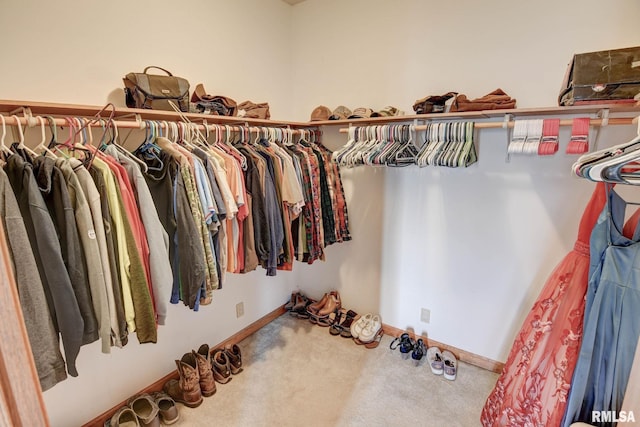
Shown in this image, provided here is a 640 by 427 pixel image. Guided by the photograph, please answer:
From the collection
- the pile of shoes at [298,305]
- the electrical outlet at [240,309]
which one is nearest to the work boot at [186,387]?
the electrical outlet at [240,309]

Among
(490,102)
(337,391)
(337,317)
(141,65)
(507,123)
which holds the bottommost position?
(337,391)

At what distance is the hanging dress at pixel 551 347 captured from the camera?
1.36 meters

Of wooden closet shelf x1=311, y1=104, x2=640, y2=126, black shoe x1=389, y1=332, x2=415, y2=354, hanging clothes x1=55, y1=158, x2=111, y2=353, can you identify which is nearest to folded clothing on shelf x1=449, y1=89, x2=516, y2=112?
wooden closet shelf x1=311, y1=104, x2=640, y2=126

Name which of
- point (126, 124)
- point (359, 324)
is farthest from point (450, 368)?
point (126, 124)

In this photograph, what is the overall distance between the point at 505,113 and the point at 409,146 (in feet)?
1.66

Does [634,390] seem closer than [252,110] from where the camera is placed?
Yes

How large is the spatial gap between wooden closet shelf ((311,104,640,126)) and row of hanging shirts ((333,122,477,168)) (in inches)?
2.0

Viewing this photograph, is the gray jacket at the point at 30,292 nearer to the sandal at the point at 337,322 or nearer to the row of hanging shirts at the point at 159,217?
the row of hanging shirts at the point at 159,217

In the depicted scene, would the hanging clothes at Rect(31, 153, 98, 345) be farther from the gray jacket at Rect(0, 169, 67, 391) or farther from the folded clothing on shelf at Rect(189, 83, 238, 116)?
the folded clothing on shelf at Rect(189, 83, 238, 116)

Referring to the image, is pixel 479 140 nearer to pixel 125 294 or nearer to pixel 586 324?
pixel 586 324

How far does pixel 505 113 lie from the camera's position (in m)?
1.63

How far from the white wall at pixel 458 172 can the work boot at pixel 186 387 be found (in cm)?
131

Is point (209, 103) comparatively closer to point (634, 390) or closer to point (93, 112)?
point (93, 112)

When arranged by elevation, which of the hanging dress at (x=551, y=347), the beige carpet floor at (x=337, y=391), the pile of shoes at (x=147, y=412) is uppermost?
the hanging dress at (x=551, y=347)
